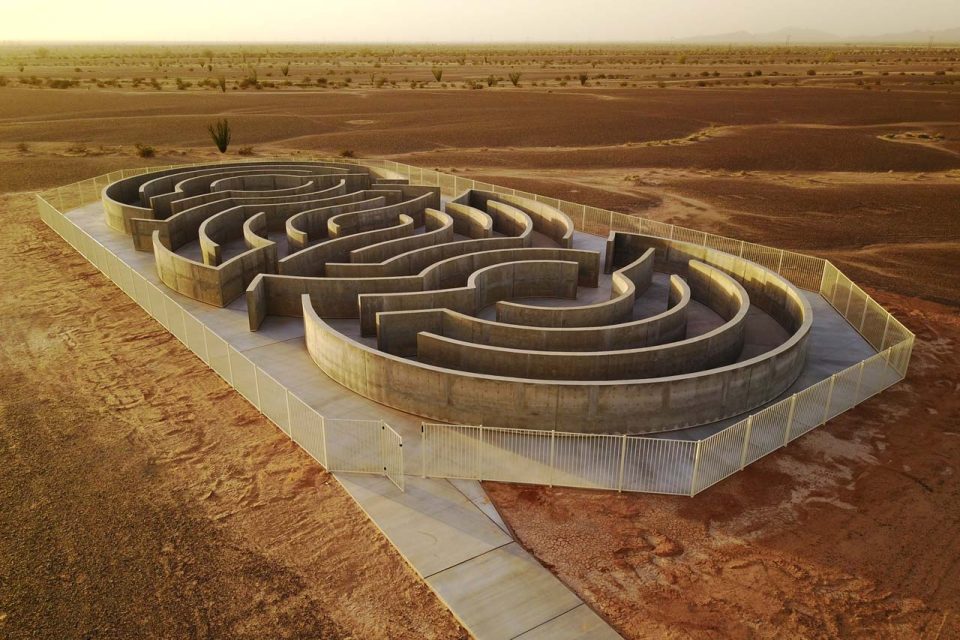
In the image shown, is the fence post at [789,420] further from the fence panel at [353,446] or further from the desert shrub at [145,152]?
the desert shrub at [145,152]

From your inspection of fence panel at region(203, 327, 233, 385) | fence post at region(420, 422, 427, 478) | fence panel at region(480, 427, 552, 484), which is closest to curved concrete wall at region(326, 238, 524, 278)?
fence panel at region(203, 327, 233, 385)

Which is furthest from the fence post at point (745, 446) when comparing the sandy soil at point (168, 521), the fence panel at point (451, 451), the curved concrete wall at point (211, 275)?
the curved concrete wall at point (211, 275)

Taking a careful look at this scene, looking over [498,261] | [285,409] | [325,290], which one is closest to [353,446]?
[285,409]

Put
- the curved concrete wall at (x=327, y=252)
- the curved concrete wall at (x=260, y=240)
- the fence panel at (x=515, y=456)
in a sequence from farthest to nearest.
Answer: the curved concrete wall at (x=260, y=240) → the curved concrete wall at (x=327, y=252) → the fence panel at (x=515, y=456)

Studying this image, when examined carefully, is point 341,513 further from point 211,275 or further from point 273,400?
point 211,275

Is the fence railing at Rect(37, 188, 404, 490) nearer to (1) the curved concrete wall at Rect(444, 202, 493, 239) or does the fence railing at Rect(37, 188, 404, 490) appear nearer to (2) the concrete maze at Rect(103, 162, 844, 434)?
(2) the concrete maze at Rect(103, 162, 844, 434)

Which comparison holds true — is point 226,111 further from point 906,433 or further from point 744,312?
point 906,433
